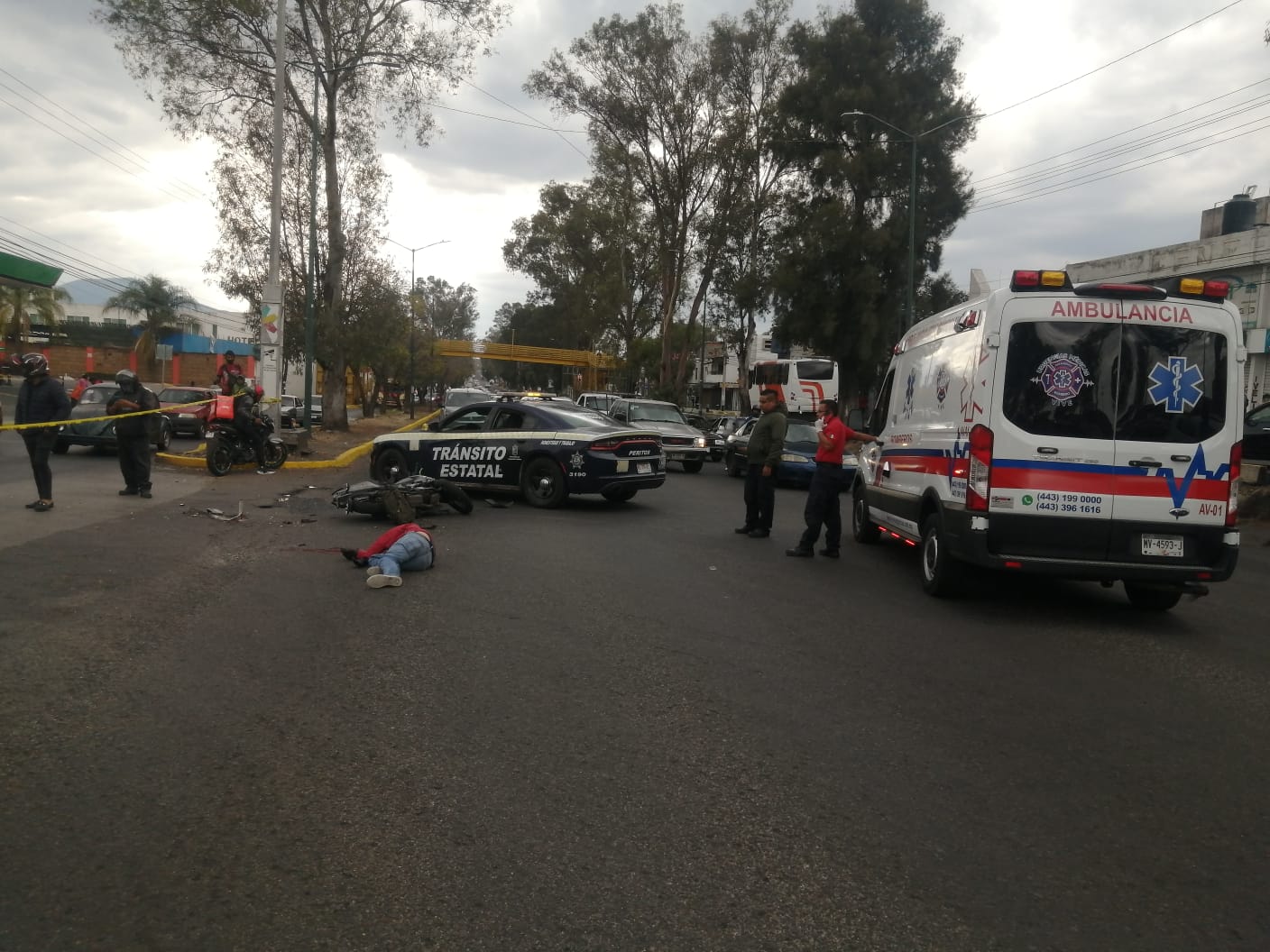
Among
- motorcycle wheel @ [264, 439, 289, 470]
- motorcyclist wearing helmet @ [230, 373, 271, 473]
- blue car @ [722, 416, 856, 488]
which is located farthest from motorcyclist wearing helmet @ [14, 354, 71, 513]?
blue car @ [722, 416, 856, 488]

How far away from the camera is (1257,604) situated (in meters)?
9.21

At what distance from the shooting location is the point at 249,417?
681 inches

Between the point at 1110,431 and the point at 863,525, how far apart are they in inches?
186

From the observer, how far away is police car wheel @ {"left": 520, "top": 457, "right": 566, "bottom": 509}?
45.6ft

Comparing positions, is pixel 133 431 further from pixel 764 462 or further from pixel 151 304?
pixel 151 304

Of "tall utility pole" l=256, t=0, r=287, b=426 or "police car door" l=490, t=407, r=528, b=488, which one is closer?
"police car door" l=490, t=407, r=528, b=488

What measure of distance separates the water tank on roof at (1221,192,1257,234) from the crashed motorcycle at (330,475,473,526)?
111ft

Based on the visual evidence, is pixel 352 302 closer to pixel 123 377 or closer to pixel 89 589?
pixel 123 377

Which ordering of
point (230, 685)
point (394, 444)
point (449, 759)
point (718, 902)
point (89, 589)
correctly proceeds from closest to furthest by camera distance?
1. point (718, 902)
2. point (449, 759)
3. point (230, 685)
4. point (89, 589)
5. point (394, 444)

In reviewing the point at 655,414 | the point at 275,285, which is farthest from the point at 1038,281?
the point at 275,285

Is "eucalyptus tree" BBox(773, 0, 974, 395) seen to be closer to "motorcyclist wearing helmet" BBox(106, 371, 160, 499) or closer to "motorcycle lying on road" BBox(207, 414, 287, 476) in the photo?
"motorcycle lying on road" BBox(207, 414, 287, 476)

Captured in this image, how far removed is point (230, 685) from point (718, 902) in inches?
127

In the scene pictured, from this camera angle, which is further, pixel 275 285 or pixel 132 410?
pixel 275 285

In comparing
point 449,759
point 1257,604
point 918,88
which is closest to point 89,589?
point 449,759
